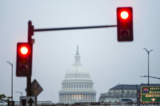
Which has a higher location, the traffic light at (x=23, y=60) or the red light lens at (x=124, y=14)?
the red light lens at (x=124, y=14)

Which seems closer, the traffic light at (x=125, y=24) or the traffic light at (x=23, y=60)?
the traffic light at (x=125, y=24)

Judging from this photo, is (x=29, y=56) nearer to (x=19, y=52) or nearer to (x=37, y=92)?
(x=19, y=52)

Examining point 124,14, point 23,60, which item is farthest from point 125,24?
point 23,60

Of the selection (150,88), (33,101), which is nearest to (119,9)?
(33,101)

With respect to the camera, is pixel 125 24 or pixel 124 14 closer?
pixel 124 14

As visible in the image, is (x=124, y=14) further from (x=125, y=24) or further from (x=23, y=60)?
(x=23, y=60)

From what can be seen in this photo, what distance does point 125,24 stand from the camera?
1792 cm

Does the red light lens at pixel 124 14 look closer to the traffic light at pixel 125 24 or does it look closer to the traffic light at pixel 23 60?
the traffic light at pixel 125 24

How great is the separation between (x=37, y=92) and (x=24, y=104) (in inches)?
75.5

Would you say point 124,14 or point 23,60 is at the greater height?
point 124,14

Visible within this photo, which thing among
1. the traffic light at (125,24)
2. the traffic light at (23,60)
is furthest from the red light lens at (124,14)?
the traffic light at (23,60)

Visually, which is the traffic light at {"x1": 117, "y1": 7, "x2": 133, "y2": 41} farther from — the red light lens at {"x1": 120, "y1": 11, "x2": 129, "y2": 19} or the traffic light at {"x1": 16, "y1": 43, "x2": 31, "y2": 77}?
the traffic light at {"x1": 16, "y1": 43, "x2": 31, "y2": 77}

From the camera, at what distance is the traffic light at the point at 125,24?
17703 mm

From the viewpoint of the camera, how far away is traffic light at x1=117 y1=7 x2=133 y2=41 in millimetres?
17703
